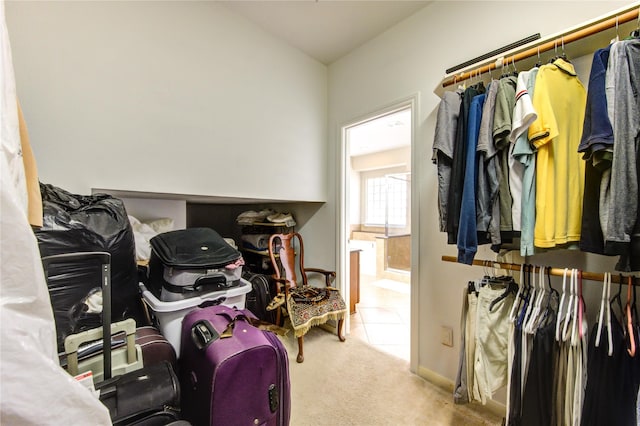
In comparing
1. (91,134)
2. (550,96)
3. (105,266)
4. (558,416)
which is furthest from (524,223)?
(91,134)

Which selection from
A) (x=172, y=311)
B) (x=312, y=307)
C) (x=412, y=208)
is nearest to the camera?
(x=172, y=311)

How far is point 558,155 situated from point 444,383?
1535 millimetres

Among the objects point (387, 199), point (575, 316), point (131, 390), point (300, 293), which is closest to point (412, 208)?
point (575, 316)

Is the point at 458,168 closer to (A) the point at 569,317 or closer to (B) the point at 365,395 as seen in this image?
(A) the point at 569,317

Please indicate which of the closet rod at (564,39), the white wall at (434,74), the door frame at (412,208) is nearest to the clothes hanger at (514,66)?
the closet rod at (564,39)

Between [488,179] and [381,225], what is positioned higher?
[488,179]

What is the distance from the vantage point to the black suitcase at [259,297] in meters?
2.26

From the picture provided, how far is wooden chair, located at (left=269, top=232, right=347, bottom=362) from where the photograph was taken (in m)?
1.95

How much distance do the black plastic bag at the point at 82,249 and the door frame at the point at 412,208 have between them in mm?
1658

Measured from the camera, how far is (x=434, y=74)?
1.74 m

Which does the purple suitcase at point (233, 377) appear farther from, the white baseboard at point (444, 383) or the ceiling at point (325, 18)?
the ceiling at point (325, 18)

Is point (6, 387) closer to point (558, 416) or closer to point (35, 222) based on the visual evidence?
point (35, 222)

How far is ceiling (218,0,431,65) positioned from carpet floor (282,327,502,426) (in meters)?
2.64

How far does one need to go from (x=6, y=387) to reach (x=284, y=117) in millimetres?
2062
